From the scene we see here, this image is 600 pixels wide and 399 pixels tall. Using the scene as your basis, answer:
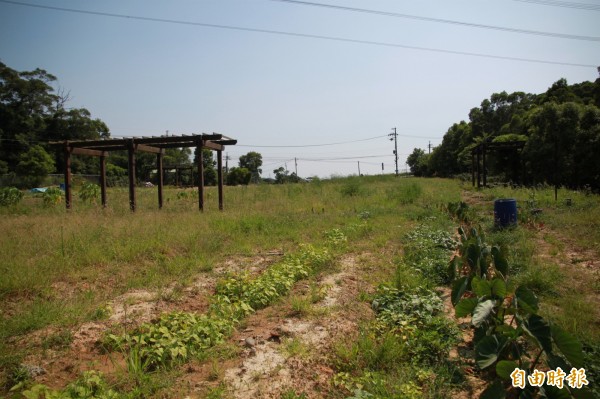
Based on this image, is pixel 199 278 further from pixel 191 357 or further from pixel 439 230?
pixel 439 230

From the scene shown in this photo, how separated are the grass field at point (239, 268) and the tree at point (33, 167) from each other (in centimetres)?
2542

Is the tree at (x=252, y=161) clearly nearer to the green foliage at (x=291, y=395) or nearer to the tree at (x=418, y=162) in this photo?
the tree at (x=418, y=162)

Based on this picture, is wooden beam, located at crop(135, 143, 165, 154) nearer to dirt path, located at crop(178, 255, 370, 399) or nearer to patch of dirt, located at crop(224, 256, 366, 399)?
dirt path, located at crop(178, 255, 370, 399)

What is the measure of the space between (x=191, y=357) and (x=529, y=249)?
6.02 meters

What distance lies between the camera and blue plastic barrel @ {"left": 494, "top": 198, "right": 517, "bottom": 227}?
8039 mm

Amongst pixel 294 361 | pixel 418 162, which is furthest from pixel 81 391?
pixel 418 162

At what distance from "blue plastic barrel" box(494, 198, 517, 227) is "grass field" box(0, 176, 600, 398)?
297 millimetres

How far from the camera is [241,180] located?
4359 centimetres

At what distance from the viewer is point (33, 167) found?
3133 centimetres

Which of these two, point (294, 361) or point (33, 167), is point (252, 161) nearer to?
point (33, 167)

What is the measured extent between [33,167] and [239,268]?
116ft

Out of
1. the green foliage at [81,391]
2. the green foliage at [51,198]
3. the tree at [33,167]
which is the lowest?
the green foliage at [81,391]

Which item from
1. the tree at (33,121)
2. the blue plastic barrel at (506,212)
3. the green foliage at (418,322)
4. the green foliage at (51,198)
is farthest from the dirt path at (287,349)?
the tree at (33,121)

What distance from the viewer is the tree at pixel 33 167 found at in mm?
31203
